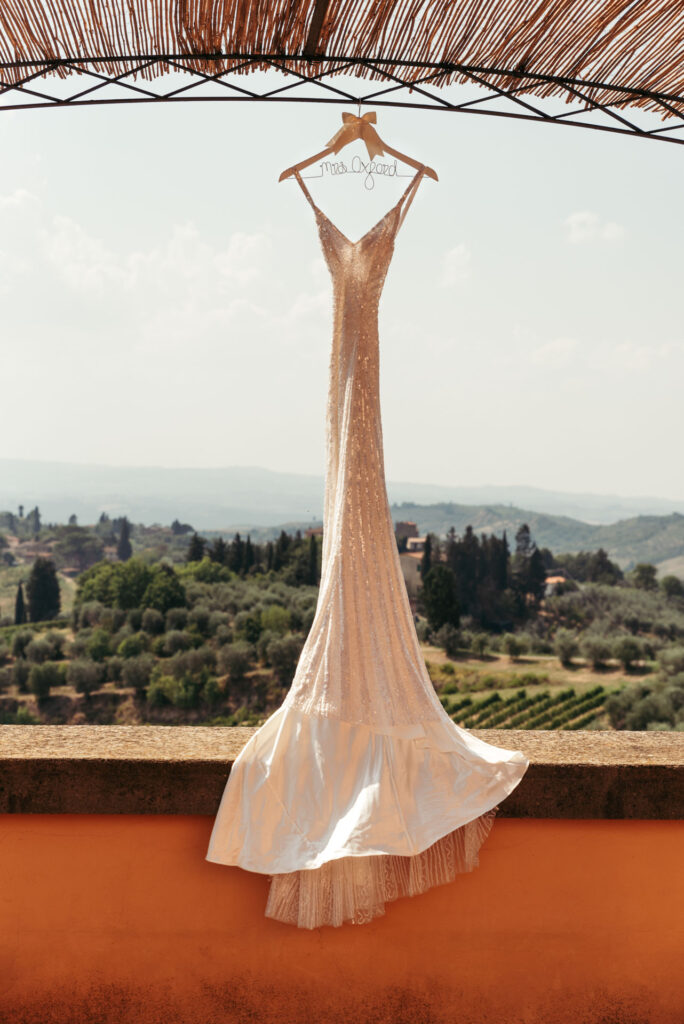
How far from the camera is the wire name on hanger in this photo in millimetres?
1745

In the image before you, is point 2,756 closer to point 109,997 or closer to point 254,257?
point 109,997

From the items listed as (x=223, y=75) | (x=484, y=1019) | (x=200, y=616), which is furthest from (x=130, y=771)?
(x=200, y=616)

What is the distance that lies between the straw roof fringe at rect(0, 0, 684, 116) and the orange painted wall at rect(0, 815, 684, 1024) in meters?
1.60

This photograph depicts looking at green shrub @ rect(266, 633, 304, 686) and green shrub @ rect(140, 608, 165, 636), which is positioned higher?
green shrub @ rect(140, 608, 165, 636)

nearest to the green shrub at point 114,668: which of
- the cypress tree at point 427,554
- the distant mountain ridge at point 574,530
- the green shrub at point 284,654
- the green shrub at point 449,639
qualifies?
the green shrub at point 284,654

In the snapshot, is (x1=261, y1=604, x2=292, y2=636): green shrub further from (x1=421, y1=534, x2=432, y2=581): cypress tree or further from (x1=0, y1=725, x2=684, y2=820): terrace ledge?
(x1=0, y1=725, x2=684, y2=820): terrace ledge

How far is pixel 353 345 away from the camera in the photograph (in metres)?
1.68

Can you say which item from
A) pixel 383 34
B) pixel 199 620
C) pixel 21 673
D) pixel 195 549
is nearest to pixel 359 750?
pixel 383 34

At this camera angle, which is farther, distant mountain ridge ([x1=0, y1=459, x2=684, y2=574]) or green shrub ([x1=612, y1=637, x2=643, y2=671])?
green shrub ([x1=612, y1=637, x2=643, y2=671])

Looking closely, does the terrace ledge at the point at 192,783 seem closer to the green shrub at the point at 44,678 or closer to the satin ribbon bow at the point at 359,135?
the satin ribbon bow at the point at 359,135

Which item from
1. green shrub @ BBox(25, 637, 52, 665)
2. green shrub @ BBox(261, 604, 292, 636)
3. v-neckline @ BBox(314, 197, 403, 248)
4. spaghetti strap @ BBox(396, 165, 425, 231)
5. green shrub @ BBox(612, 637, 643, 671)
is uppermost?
spaghetti strap @ BBox(396, 165, 425, 231)

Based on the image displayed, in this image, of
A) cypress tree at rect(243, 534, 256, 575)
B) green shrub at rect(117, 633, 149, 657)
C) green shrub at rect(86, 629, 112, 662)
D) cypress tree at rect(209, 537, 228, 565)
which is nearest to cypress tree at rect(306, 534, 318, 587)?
cypress tree at rect(243, 534, 256, 575)

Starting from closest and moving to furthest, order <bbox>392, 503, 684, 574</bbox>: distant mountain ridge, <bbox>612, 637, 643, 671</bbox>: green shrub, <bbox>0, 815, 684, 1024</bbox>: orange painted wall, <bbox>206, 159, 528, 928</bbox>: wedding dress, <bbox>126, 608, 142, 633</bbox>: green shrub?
<bbox>206, 159, 528, 928</bbox>: wedding dress < <bbox>0, 815, 684, 1024</bbox>: orange painted wall < <bbox>392, 503, 684, 574</bbox>: distant mountain ridge < <bbox>612, 637, 643, 671</bbox>: green shrub < <bbox>126, 608, 142, 633</bbox>: green shrub

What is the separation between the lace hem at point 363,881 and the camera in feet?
4.86
